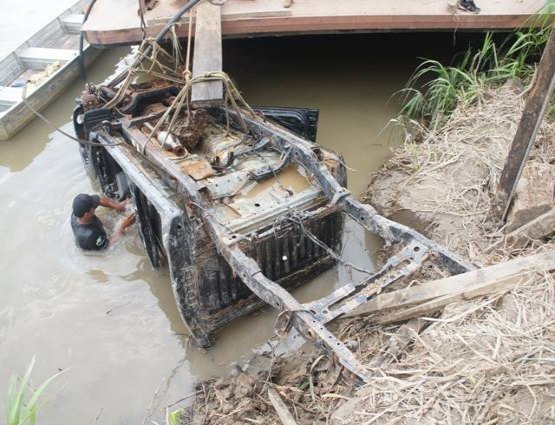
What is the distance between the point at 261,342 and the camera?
3945 millimetres

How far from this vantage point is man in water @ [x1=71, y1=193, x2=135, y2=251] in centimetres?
439

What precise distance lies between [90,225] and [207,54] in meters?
1.77

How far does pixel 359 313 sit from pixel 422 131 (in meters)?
2.79

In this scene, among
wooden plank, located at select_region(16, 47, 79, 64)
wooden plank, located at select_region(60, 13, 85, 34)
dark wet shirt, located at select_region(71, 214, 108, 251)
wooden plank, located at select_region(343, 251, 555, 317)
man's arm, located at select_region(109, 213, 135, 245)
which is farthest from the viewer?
wooden plank, located at select_region(60, 13, 85, 34)

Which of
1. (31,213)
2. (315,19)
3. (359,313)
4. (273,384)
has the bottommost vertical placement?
(31,213)

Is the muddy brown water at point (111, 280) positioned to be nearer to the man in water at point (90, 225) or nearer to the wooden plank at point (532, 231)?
the man in water at point (90, 225)

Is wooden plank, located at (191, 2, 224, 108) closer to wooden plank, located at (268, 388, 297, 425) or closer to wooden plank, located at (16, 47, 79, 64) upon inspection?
wooden plank, located at (268, 388, 297, 425)

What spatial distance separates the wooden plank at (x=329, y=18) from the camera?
16.9ft

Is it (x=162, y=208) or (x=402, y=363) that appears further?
(x=162, y=208)

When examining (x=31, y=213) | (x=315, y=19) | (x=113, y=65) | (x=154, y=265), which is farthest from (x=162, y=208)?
(x=113, y=65)

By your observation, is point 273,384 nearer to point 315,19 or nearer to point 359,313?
point 359,313

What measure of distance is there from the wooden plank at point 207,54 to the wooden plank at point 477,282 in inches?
81.1

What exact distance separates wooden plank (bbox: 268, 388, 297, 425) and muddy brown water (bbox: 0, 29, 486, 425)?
71cm

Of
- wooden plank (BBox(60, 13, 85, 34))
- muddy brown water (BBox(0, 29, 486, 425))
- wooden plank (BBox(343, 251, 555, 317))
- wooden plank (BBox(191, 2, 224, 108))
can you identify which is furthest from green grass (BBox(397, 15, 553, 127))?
wooden plank (BBox(60, 13, 85, 34))
